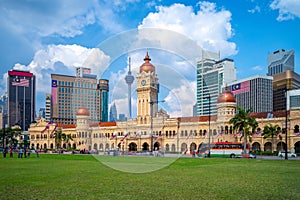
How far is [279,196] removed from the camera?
44.7 ft

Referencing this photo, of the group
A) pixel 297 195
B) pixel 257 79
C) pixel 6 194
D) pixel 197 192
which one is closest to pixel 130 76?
pixel 197 192

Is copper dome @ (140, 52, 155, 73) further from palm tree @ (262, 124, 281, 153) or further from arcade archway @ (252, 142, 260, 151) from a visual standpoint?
arcade archway @ (252, 142, 260, 151)

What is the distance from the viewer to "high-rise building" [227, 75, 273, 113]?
171 metres

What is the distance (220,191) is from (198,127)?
71.5 metres

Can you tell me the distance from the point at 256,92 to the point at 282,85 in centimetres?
2005

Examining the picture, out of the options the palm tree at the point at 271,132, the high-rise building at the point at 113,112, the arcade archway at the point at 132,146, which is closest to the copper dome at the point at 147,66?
the high-rise building at the point at 113,112

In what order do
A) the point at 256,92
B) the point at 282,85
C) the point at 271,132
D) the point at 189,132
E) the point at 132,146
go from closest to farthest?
1. the point at 271,132
2. the point at 189,132
3. the point at 132,146
4. the point at 256,92
5. the point at 282,85

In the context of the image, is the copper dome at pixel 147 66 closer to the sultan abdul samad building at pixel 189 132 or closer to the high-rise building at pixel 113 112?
the high-rise building at pixel 113 112

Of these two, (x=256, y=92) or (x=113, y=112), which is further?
(x=256, y=92)

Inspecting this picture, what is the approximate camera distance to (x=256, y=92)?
171500mm

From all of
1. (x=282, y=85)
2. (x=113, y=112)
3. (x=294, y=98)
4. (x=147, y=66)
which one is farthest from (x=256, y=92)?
(x=113, y=112)

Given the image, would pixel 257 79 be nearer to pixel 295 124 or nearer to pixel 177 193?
pixel 295 124

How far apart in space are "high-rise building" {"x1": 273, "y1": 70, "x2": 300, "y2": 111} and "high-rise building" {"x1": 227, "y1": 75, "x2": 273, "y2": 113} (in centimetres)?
384

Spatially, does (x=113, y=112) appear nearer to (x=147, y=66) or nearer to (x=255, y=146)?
(x=147, y=66)
